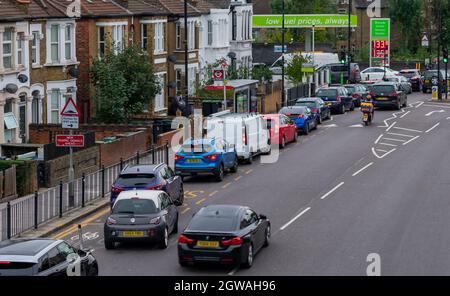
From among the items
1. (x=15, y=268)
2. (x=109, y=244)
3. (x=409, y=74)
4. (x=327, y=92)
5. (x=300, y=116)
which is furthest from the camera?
(x=409, y=74)

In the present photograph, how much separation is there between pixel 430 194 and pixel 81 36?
73.4ft

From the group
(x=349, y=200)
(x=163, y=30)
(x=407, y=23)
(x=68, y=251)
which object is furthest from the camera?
(x=407, y=23)

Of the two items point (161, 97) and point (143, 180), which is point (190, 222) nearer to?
point (143, 180)

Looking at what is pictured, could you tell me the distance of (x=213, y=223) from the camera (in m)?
22.7

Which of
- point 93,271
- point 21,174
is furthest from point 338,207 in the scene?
point 93,271

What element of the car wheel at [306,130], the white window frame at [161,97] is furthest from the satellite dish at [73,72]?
the car wheel at [306,130]

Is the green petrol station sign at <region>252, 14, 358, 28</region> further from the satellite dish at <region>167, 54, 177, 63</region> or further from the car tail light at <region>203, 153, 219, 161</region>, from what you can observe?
the car tail light at <region>203, 153, 219, 161</region>

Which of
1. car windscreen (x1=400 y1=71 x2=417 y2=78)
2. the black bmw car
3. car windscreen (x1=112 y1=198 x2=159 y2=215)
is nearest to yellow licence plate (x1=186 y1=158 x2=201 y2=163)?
car windscreen (x1=112 y1=198 x2=159 y2=215)

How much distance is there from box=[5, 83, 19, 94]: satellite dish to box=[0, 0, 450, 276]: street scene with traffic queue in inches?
3.8

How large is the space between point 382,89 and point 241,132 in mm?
25037

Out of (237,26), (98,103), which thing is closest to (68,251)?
(98,103)

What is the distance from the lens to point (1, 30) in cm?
4016

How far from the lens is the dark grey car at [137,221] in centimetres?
2466

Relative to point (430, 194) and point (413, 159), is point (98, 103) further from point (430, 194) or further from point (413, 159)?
point (430, 194)
